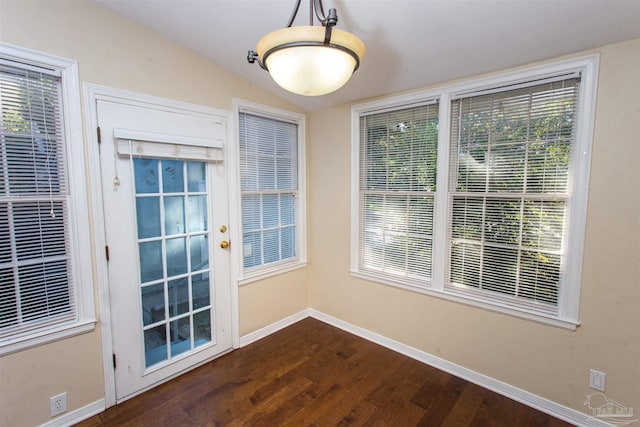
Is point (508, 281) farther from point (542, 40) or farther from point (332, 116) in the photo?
point (332, 116)

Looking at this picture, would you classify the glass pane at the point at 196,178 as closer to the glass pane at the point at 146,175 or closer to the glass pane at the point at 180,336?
the glass pane at the point at 146,175

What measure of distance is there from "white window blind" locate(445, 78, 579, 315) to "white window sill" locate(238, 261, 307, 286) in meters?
1.55

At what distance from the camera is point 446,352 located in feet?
7.97

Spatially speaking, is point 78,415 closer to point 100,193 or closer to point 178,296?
point 178,296

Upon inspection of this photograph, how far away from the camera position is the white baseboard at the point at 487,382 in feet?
6.21

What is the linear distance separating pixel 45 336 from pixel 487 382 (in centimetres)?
296

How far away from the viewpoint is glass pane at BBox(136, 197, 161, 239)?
6.98 ft

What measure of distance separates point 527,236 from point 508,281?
35 cm

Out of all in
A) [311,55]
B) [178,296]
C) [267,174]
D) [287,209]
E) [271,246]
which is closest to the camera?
[311,55]

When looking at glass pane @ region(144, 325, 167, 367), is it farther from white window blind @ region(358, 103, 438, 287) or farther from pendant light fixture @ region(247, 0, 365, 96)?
pendant light fixture @ region(247, 0, 365, 96)

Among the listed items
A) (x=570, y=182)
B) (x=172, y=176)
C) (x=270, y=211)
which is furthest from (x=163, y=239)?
(x=570, y=182)

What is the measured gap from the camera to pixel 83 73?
6.02 ft

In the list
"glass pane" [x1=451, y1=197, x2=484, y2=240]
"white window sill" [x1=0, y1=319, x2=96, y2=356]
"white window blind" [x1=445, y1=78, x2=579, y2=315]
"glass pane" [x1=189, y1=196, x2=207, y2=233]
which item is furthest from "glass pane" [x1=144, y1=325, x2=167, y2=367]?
"glass pane" [x1=451, y1=197, x2=484, y2=240]

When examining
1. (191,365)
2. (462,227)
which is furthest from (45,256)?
(462,227)
